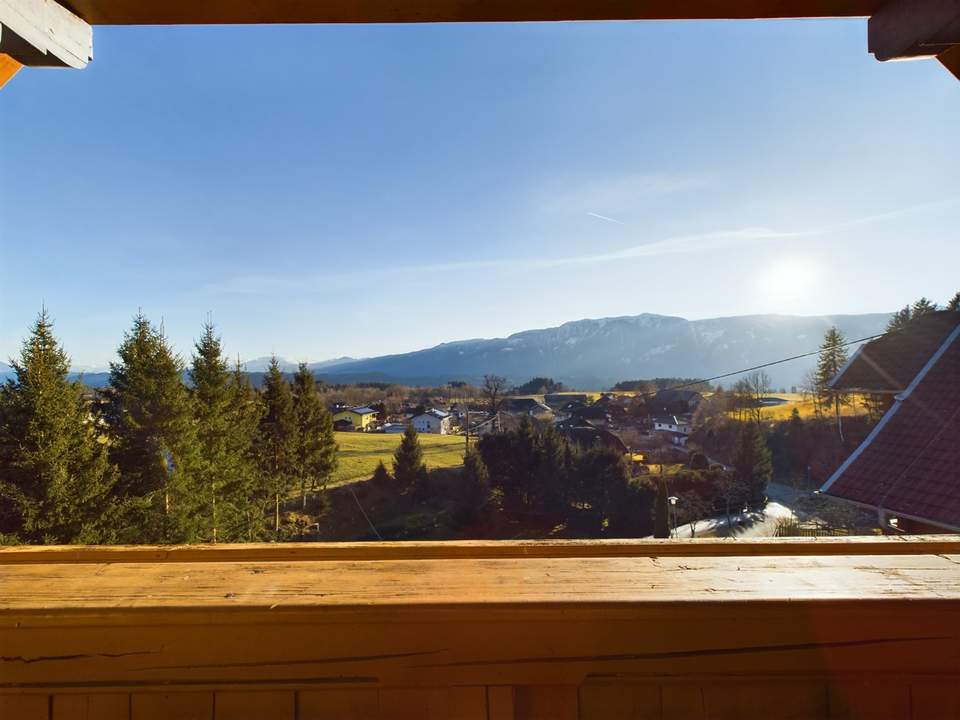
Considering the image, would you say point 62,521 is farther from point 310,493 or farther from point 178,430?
point 310,493

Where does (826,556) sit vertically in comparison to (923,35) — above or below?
below

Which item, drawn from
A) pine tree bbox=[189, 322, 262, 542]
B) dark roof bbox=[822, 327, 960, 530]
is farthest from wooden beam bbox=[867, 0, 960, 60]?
pine tree bbox=[189, 322, 262, 542]

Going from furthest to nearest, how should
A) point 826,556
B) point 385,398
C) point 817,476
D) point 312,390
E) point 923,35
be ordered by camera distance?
point 385,398 < point 312,390 < point 817,476 < point 923,35 < point 826,556

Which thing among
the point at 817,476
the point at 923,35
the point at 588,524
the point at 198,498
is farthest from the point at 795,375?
the point at 198,498

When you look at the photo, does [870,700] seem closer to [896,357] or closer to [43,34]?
[43,34]

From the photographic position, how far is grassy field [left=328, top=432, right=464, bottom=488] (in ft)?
44.5

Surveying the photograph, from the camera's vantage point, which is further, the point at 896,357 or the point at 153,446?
the point at 153,446

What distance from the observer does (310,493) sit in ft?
45.9

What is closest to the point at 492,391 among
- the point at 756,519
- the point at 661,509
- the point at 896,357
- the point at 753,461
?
the point at 661,509

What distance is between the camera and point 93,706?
51cm

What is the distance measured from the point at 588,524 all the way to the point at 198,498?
8.20m

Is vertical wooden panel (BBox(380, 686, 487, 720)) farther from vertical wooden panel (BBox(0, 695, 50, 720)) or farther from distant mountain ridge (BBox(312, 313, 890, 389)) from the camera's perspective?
distant mountain ridge (BBox(312, 313, 890, 389))

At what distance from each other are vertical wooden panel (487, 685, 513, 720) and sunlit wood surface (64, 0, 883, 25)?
100 centimetres

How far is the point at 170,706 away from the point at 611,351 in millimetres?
28635
